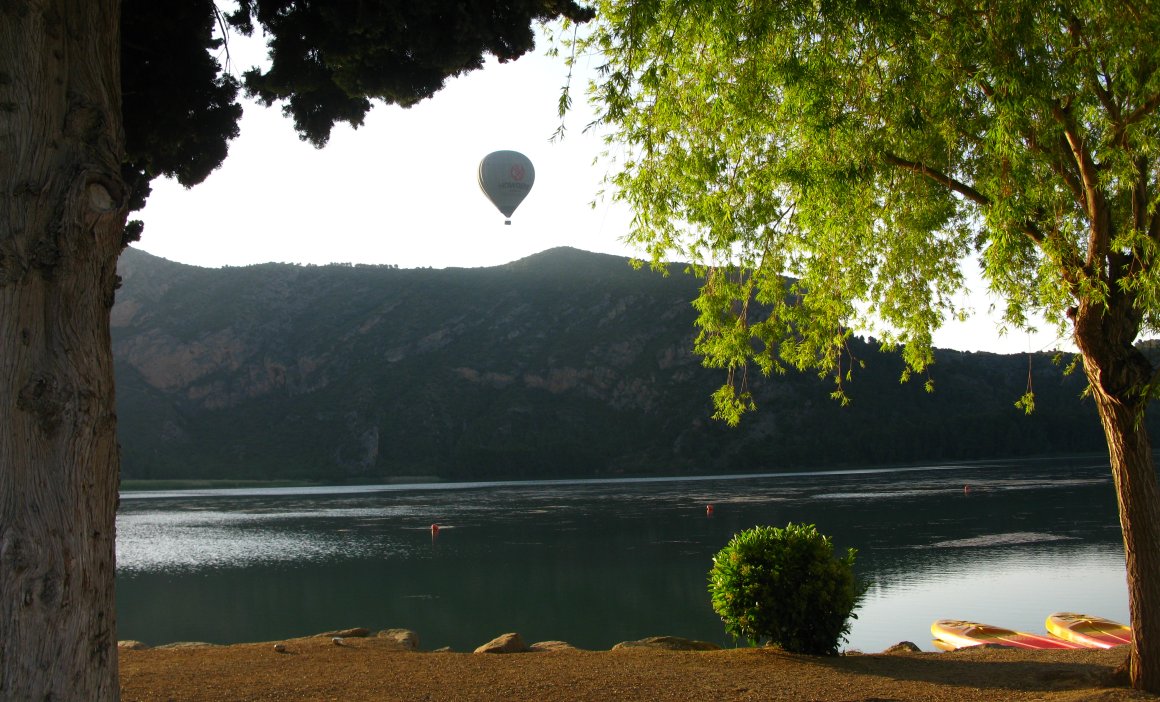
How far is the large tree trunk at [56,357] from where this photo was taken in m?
3.77

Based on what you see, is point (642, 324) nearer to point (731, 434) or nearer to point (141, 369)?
point (731, 434)

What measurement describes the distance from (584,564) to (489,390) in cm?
7107

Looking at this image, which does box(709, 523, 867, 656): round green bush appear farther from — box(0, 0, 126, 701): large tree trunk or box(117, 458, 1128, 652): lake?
box(0, 0, 126, 701): large tree trunk

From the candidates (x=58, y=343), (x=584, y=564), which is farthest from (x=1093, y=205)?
(x=584, y=564)

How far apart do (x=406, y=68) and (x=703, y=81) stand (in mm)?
2392

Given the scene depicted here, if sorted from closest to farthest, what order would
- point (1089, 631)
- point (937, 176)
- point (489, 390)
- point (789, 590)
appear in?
1. point (937, 176)
2. point (789, 590)
3. point (1089, 631)
4. point (489, 390)

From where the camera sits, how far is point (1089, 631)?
39.6ft

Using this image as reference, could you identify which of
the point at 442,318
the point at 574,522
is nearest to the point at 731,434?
the point at 442,318

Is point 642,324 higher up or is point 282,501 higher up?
point 642,324

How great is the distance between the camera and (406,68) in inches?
294

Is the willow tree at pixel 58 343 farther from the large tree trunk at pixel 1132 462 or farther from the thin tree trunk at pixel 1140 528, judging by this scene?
the thin tree trunk at pixel 1140 528

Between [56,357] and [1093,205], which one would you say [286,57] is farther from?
[1093,205]

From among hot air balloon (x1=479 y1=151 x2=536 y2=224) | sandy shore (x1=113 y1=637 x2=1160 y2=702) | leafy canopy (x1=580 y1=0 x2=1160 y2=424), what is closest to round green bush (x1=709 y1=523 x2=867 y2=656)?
sandy shore (x1=113 y1=637 x2=1160 y2=702)

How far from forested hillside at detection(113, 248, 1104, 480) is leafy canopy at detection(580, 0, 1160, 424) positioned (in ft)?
236
